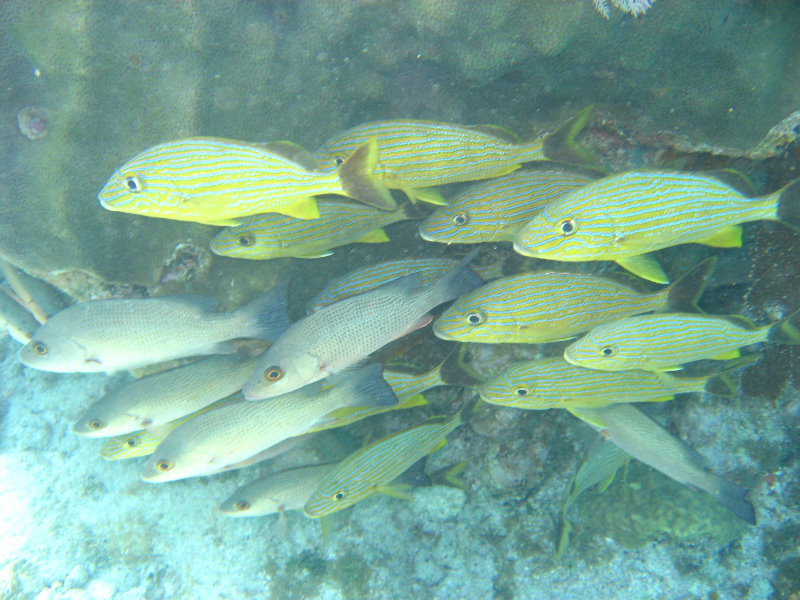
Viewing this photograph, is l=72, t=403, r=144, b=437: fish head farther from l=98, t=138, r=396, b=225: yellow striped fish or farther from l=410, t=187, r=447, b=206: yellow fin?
l=410, t=187, r=447, b=206: yellow fin

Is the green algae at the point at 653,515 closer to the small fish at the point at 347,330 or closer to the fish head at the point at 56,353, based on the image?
Result: the small fish at the point at 347,330

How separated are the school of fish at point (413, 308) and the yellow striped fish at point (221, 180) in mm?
11

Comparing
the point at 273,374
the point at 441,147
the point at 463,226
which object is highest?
the point at 441,147

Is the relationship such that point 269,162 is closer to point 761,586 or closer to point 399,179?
point 399,179

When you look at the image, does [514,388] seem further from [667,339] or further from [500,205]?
[500,205]

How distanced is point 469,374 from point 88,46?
3609mm

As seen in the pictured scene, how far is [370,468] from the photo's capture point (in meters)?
3.23

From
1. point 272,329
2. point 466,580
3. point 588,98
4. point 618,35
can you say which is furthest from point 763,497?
point 272,329

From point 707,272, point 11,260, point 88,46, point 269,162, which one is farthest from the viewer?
point 11,260

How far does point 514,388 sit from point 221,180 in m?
2.38

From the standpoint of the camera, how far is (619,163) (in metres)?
3.20

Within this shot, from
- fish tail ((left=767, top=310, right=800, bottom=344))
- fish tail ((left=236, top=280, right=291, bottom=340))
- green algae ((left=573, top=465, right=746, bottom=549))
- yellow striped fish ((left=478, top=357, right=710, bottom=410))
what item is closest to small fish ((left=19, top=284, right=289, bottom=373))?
fish tail ((left=236, top=280, right=291, bottom=340))

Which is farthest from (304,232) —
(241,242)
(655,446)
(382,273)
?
(655,446)

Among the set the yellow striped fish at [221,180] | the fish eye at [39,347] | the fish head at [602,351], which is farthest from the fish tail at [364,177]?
the fish eye at [39,347]
